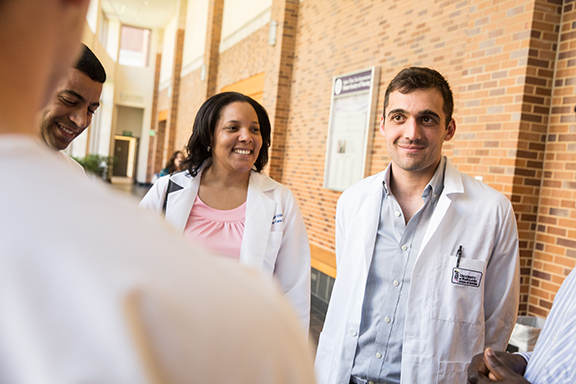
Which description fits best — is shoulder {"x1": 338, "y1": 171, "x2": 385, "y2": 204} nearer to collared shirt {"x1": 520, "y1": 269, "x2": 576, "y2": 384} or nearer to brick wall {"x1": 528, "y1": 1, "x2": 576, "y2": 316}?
collared shirt {"x1": 520, "y1": 269, "x2": 576, "y2": 384}

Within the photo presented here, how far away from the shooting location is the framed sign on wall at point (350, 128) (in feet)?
23.4

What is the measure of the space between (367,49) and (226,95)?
4916mm

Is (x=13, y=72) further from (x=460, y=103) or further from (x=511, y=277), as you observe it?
(x=460, y=103)

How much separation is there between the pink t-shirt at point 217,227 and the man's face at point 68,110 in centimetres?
84

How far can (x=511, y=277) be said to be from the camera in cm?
236

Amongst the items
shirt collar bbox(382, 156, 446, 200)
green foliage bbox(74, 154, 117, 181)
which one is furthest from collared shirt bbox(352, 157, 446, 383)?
green foliage bbox(74, 154, 117, 181)

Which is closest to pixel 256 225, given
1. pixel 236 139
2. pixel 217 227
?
pixel 217 227

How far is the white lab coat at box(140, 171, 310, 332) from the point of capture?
8.95 ft

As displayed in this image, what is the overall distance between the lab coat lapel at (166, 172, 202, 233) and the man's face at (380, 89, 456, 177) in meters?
1.22

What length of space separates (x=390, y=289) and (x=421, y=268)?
20 cm

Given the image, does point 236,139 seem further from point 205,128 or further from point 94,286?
point 94,286

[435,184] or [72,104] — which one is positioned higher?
[72,104]

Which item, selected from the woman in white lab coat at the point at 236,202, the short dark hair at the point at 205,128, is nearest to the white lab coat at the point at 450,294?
the woman in white lab coat at the point at 236,202

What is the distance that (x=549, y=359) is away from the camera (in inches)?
55.4
